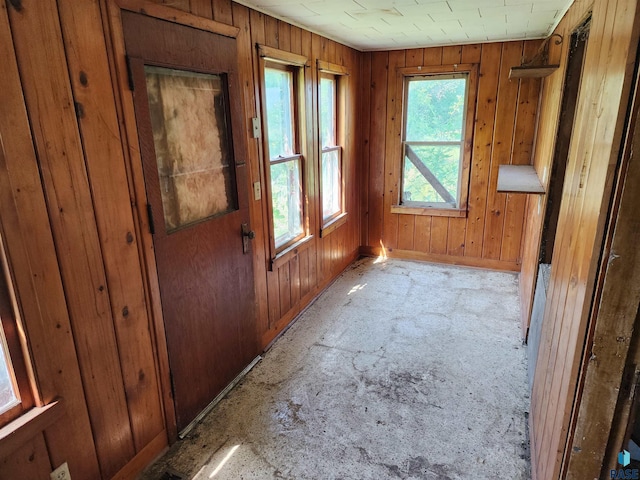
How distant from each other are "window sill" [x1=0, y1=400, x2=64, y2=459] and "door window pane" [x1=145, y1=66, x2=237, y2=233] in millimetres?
856

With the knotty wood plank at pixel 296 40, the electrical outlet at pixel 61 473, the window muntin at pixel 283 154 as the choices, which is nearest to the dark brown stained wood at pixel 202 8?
the window muntin at pixel 283 154

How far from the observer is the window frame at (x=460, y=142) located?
3.95 m

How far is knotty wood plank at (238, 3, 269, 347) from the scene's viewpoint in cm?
235

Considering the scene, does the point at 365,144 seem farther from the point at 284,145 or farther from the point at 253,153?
the point at 253,153

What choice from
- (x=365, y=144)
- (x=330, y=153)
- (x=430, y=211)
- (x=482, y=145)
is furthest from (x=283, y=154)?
(x=482, y=145)

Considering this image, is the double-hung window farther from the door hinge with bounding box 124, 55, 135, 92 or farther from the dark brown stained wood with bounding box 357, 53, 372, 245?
the dark brown stained wood with bounding box 357, 53, 372, 245

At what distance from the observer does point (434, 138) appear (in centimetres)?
426

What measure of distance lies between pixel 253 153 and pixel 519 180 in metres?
1.94

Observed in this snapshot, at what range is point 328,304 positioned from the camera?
362cm

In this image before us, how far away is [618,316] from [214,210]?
6.03 feet

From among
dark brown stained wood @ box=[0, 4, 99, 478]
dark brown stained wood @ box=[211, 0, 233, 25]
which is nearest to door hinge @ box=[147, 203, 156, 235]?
dark brown stained wood @ box=[0, 4, 99, 478]

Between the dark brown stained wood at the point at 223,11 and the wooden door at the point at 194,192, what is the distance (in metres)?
0.11

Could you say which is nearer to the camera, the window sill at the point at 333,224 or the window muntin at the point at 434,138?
the window sill at the point at 333,224

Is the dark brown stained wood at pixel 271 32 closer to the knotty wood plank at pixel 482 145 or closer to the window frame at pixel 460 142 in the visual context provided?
the window frame at pixel 460 142
